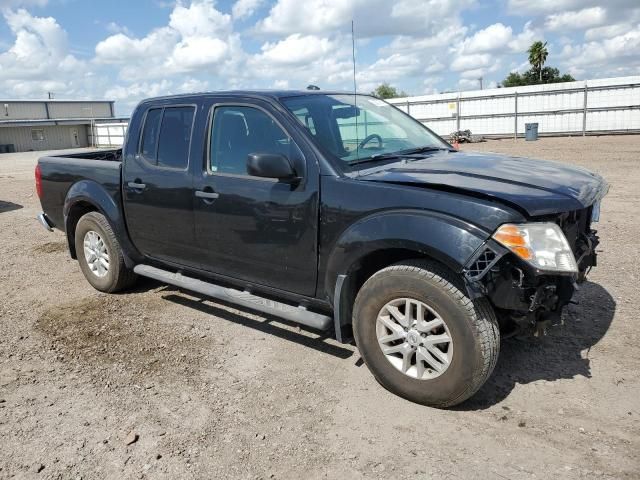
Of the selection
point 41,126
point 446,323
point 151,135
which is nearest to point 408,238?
point 446,323

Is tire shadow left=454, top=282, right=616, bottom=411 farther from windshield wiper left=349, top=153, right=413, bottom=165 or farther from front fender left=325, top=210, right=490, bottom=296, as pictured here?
windshield wiper left=349, top=153, right=413, bottom=165

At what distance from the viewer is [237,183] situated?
13.6 feet

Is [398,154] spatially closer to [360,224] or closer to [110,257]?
[360,224]

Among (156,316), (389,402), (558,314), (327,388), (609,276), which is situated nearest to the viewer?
(558,314)

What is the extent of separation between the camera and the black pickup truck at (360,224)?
3.06 m

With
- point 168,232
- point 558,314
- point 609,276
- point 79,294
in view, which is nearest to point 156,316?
point 168,232

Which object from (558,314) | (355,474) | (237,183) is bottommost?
(355,474)

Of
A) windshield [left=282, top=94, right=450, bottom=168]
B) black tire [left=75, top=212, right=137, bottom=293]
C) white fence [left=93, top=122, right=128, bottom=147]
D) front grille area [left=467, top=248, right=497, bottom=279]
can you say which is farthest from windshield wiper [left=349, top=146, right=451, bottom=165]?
white fence [left=93, top=122, right=128, bottom=147]

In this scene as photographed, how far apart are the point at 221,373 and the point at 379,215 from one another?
1.68m

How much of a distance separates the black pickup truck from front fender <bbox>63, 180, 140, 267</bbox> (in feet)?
0.07

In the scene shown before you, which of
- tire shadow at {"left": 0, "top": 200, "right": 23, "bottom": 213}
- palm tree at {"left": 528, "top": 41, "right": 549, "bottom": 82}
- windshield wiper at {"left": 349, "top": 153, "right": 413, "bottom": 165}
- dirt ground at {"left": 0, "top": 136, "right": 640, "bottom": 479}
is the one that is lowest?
dirt ground at {"left": 0, "top": 136, "right": 640, "bottom": 479}

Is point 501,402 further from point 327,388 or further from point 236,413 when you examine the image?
point 236,413

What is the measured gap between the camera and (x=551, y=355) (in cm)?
401

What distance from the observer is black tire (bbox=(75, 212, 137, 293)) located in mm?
5480
